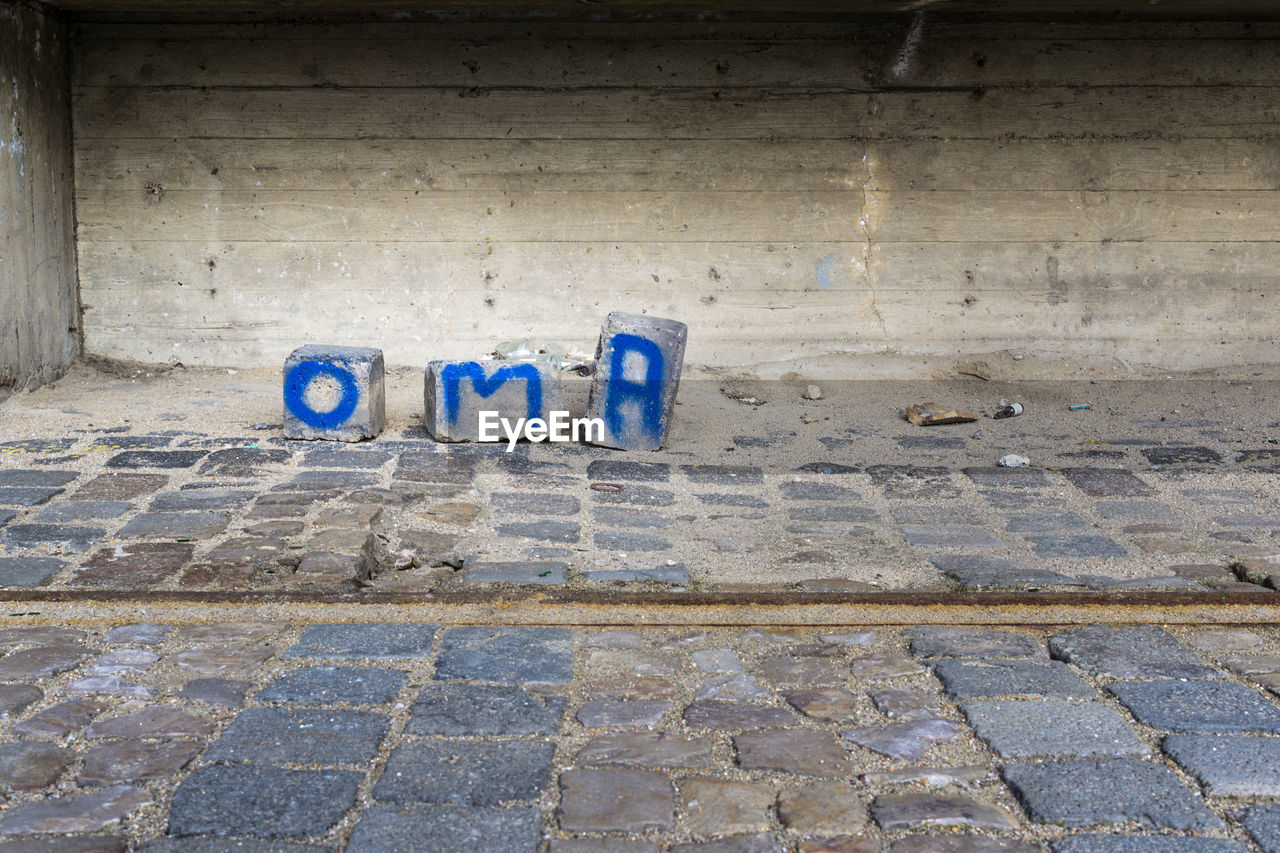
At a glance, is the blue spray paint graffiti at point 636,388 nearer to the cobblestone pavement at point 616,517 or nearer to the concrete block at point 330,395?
the cobblestone pavement at point 616,517

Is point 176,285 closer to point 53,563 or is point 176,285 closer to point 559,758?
point 53,563

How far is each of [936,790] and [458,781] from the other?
43.5 inches

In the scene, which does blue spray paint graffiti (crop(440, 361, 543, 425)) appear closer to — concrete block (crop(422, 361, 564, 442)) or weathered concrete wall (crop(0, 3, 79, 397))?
concrete block (crop(422, 361, 564, 442))

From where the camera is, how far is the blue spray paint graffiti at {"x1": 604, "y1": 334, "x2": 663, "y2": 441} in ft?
19.1

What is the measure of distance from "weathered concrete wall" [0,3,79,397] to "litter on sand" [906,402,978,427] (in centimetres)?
494

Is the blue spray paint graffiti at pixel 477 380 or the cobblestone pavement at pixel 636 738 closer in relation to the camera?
the cobblestone pavement at pixel 636 738

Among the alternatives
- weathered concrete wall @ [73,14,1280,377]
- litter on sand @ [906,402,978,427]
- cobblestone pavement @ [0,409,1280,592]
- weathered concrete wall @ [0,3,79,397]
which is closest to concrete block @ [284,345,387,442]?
cobblestone pavement @ [0,409,1280,592]

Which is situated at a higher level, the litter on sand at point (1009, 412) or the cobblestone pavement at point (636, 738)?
the litter on sand at point (1009, 412)

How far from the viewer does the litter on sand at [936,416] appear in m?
6.55

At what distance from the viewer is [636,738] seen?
9.88ft

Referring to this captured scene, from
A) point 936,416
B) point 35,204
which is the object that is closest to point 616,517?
point 936,416

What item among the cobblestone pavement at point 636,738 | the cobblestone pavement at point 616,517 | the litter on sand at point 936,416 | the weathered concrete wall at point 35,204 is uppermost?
the weathered concrete wall at point 35,204

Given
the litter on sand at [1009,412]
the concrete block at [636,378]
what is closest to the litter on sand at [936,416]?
the litter on sand at [1009,412]

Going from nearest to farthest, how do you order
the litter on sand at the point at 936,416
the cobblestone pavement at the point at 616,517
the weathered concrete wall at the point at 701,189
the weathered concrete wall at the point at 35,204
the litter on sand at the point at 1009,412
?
the cobblestone pavement at the point at 616,517, the weathered concrete wall at the point at 35,204, the litter on sand at the point at 936,416, the litter on sand at the point at 1009,412, the weathered concrete wall at the point at 701,189
